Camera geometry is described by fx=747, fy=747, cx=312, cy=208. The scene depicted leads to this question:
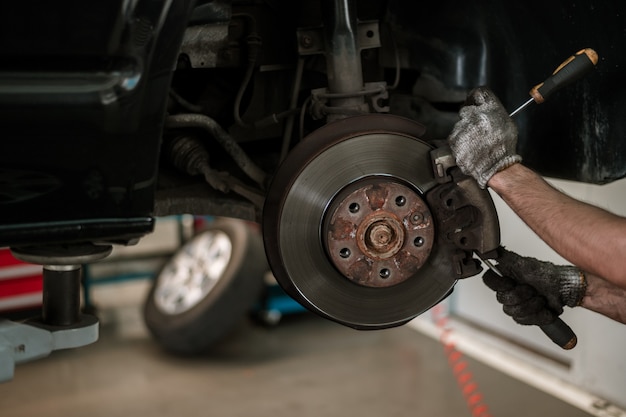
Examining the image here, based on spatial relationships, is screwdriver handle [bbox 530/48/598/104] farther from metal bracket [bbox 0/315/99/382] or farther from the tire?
the tire

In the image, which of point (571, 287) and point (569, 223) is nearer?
point (569, 223)

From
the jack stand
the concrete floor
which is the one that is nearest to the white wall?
the concrete floor

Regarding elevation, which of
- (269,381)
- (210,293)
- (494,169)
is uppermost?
(494,169)

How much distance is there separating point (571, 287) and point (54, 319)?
2.89 ft

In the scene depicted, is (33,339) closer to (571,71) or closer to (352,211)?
(352,211)

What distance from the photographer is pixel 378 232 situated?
109cm

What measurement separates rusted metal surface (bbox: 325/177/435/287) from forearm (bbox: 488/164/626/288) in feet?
0.41

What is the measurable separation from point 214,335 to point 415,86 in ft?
5.20

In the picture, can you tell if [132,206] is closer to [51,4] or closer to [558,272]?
[51,4]

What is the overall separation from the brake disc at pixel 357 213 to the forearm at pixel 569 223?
7cm

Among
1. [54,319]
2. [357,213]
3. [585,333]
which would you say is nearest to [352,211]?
[357,213]

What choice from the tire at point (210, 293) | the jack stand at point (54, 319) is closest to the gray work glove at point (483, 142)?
the jack stand at point (54, 319)

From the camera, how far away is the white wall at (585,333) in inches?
90.5

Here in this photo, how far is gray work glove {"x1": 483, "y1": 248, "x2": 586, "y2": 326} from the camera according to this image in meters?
1.23
